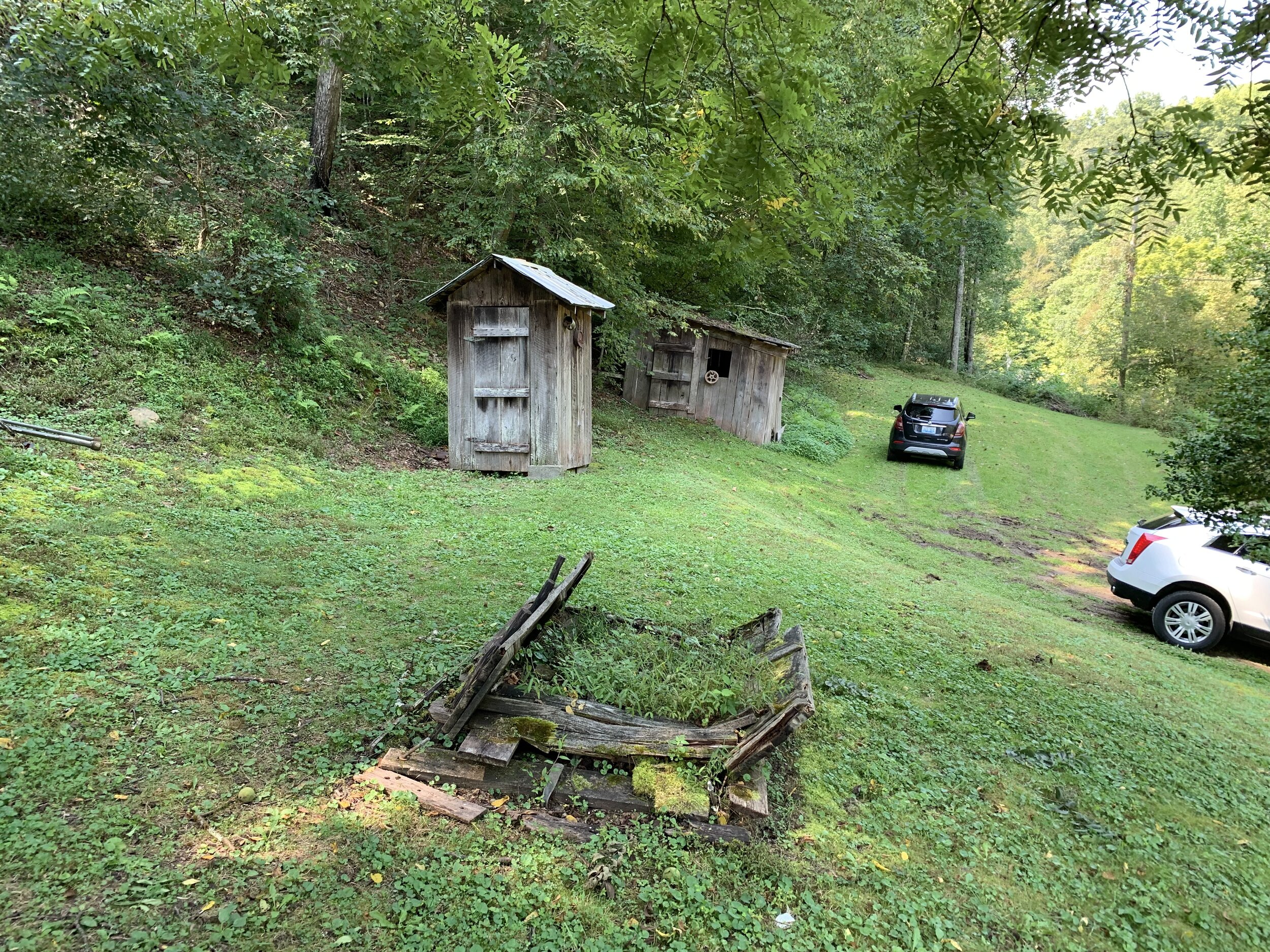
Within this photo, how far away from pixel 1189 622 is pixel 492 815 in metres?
9.39

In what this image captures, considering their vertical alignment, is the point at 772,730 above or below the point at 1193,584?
above

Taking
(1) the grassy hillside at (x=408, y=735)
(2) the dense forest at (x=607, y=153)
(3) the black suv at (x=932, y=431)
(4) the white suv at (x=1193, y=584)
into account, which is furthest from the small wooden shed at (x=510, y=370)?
(3) the black suv at (x=932, y=431)

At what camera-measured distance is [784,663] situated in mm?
4340

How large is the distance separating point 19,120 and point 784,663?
11.5m

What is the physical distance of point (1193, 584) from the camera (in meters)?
8.59

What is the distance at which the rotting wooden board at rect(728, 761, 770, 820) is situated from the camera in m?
3.44

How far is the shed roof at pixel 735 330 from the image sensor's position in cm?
1789

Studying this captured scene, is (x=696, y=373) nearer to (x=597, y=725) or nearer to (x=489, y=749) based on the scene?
(x=597, y=725)

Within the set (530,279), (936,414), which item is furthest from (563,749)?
(936,414)

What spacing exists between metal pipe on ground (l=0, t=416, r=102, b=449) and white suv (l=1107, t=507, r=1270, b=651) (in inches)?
488

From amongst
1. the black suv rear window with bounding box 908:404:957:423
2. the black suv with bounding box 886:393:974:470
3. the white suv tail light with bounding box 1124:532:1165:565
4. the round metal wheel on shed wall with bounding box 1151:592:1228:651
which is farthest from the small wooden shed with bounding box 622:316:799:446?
the round metal wheel on shed wall with bounding box 1151:592:1228:651

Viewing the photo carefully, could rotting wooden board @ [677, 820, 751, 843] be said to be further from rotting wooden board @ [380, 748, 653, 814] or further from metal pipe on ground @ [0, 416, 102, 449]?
metal pipe on ground @ [0, 416, 102, 449]

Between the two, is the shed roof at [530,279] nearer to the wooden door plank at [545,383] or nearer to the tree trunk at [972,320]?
the wooden door plank at [545,383]

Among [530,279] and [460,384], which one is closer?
[530,279]
